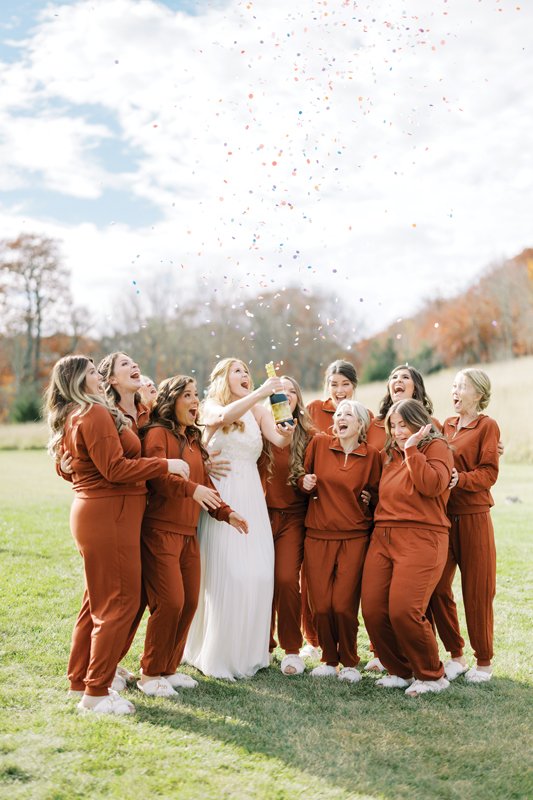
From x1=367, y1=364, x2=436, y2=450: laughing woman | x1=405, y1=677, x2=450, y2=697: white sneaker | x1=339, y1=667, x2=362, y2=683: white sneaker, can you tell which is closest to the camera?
x1=405, y1=677, x2=450, y2=697: white sneaker

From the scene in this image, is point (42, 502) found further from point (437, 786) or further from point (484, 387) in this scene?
point (437, 786)

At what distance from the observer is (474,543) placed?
6047mm

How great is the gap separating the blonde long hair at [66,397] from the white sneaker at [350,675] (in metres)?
2.47

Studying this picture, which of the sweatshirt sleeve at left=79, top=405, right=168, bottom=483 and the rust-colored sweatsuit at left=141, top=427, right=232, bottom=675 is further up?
the sweatshirt sleeve at left=79, top=405, right=168, bottom=483

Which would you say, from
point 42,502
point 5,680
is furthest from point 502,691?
point 42,502

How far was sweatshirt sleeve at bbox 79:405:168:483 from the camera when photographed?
4.88m

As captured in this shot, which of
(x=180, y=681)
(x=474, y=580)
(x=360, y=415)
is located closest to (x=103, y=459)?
(x=180, y=681)

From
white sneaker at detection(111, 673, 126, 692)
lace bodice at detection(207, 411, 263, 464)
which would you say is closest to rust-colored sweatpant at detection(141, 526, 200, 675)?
white sneaker at detection(111, 673, 126, 692)

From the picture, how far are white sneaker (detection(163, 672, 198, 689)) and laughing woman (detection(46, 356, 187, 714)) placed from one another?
60cm

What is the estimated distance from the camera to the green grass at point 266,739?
4062 mm

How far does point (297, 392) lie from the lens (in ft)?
21.2

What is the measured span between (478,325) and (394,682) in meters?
48.7

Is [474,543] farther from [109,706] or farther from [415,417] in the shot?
[109,706]

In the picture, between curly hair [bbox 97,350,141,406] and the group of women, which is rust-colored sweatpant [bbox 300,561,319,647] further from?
curly hair [bbox 97,350,141,406]
